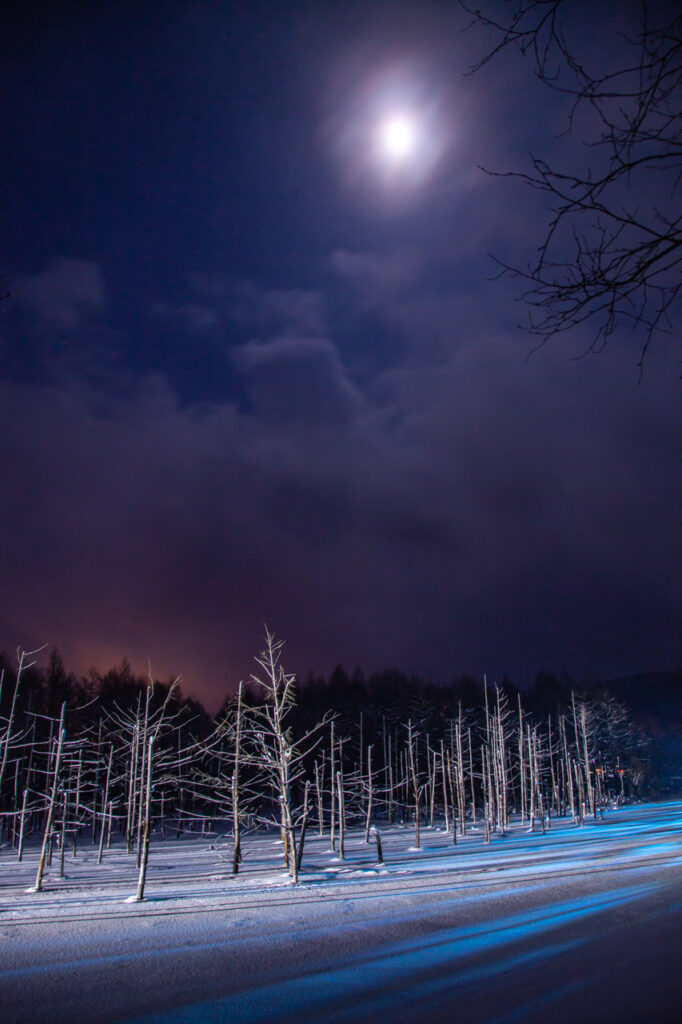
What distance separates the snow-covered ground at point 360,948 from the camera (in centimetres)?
592

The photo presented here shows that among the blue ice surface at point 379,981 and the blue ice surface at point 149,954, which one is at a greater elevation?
the blue ice surface at point 379,981

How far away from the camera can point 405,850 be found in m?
29.0

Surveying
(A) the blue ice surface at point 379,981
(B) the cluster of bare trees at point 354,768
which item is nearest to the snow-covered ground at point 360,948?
(A) the blue ice surface at point 379,981

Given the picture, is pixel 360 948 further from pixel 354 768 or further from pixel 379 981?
pixel 354 768

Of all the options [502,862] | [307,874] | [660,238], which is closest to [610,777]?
[502,862]

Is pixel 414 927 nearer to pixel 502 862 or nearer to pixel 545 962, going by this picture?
pixel 545 962

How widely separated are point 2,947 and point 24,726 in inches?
1776

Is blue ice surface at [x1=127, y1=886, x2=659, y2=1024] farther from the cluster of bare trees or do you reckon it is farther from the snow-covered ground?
the cluster of bare trees

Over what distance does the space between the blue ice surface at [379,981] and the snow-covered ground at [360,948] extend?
0.10 feet

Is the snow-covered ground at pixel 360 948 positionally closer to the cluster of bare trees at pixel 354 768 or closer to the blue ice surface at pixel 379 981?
the blue ice surface at pixel 379 981

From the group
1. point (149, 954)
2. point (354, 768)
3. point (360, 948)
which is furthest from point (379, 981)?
point (354, 768)

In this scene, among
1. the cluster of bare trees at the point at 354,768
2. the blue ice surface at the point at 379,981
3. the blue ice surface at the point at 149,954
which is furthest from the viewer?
the cluster of bare trees at the point at 354,768

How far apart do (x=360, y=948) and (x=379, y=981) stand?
6.52 feet

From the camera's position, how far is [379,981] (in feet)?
22.2
